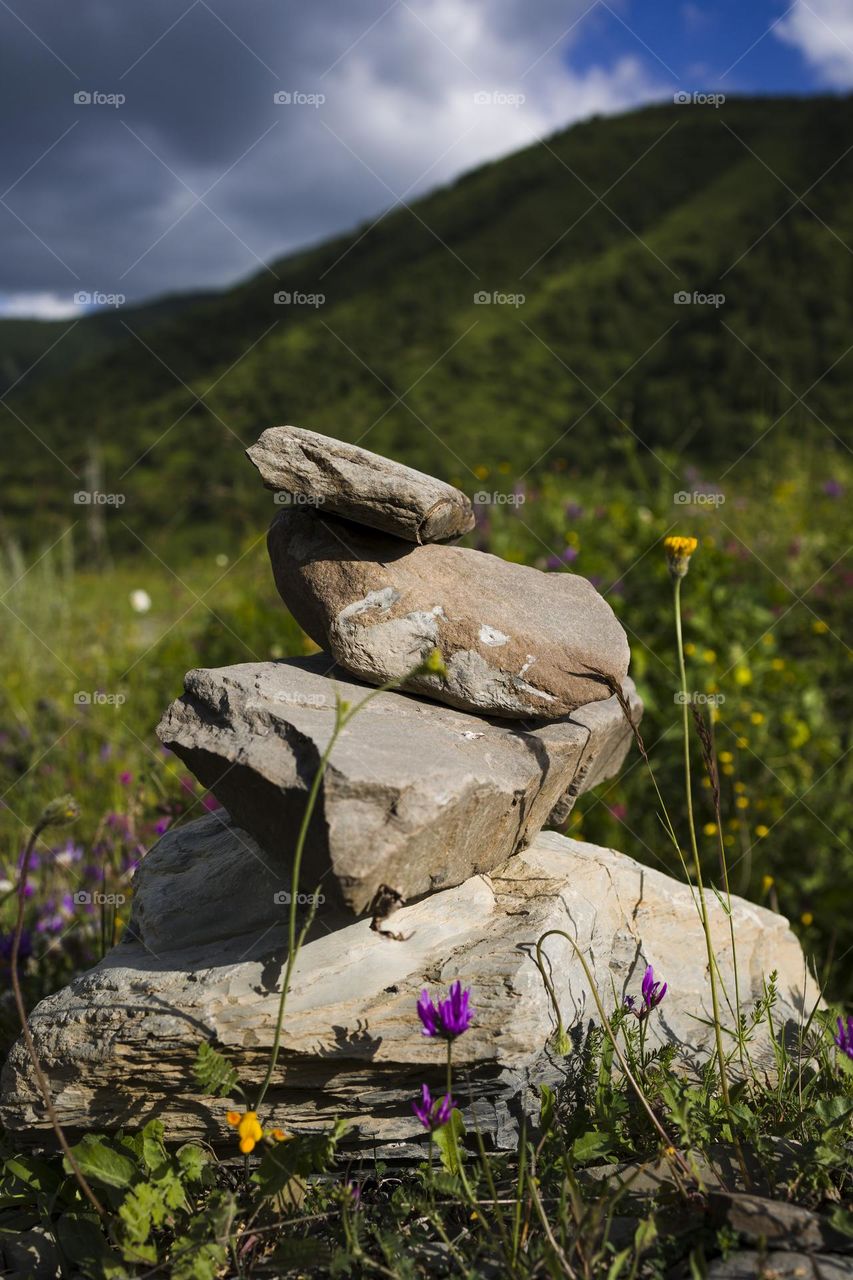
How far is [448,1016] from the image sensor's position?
6.81ft

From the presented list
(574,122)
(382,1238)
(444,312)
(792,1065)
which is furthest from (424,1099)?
(574,122)

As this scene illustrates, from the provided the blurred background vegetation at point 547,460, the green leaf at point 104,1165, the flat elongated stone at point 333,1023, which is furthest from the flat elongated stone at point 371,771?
the blurred background vegetation at point 547,460

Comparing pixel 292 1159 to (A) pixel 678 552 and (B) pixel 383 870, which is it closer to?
(B) pixel 383 870

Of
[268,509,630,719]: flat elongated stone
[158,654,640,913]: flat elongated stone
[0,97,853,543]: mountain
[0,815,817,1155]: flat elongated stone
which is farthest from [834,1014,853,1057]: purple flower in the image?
[0,97,853,543]: mountain

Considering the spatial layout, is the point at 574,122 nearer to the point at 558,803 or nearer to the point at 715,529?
the point at 715,529

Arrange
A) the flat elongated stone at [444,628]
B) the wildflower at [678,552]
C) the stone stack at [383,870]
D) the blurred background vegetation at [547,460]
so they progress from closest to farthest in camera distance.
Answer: the stone stack at [383,870]
the wildflower at [678,552]
the flat elongated stone at [444,628]
the blurred background vegetation at [547,460]

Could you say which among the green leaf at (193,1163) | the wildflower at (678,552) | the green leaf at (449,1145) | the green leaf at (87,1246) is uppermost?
the wildflower at (678,552)

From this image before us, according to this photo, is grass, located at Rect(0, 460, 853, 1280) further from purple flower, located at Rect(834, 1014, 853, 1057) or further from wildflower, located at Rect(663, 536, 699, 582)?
wildflower, located at Rect(663, 536, 699, 582)

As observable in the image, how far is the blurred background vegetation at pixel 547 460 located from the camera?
4781mm

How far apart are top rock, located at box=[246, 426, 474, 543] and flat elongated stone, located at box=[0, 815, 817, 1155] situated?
3.59ft

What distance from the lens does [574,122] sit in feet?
117

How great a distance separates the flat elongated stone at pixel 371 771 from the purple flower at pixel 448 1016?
0.28 meters

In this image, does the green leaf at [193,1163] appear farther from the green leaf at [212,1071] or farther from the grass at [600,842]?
the green leaf at [212,1071]

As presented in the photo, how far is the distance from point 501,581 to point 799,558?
3930mm
